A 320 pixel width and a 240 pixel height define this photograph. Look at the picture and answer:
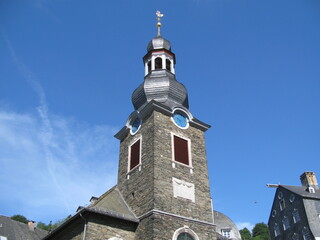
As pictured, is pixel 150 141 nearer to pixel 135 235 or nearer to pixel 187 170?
pixel 187 170

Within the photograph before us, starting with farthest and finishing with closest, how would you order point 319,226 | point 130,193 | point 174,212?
point 319,226 < point 130,193 < point 174,212

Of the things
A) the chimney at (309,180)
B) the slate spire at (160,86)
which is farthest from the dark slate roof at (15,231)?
the chimney at (309,180)

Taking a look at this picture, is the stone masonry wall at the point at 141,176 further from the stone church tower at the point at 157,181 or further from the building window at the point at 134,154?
the building window at the point at 134,154

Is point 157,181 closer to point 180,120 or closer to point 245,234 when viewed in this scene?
point 180,120

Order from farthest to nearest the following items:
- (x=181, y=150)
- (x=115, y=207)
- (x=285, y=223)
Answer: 1. (x=285, y=223)
2. (x=181, y=150)
3. (x=115, y=207)

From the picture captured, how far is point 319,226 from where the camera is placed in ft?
100

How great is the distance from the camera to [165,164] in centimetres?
1997

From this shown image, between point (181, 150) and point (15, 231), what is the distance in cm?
1869

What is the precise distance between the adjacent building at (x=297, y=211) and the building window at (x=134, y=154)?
17.8 m

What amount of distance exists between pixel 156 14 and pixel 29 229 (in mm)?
23078

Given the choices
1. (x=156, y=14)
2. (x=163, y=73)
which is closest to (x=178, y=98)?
(x=163, y=73)

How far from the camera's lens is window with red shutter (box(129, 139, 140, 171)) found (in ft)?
70.6

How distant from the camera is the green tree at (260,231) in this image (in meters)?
63.2

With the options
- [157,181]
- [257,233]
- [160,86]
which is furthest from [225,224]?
[257,233]
